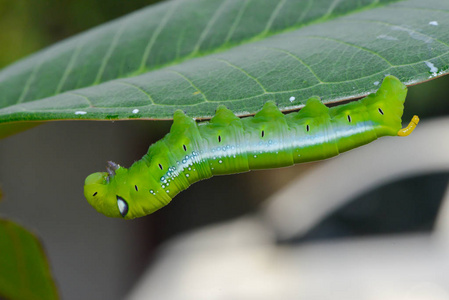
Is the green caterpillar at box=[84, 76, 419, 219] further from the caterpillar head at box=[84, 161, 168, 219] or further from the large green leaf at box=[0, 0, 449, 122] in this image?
the large green leaf at box=[0, 0, 449, 122]

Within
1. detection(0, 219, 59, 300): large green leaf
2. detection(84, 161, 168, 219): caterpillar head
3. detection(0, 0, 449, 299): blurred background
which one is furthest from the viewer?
detection(0, 0, 449, 299): blurred background

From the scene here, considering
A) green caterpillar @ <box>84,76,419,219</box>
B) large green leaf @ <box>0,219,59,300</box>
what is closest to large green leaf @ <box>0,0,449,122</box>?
green caterpillar @ <box>84,76,419,219</box>

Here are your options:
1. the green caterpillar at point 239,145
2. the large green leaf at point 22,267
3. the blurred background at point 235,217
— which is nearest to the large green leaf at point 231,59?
the green caterpillar at point 239,145

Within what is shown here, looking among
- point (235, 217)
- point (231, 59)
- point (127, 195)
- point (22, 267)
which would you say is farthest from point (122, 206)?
point (235, 217)

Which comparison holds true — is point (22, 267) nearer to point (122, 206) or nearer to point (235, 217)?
point (122, 206)

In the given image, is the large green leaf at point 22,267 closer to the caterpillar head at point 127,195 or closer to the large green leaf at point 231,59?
the caterpillar head at point 127,195
